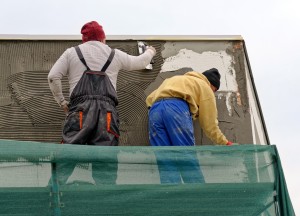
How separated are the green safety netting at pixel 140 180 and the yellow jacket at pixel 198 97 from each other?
127 centimetres

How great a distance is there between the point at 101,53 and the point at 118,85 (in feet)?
4.50

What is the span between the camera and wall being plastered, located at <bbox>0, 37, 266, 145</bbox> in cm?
783

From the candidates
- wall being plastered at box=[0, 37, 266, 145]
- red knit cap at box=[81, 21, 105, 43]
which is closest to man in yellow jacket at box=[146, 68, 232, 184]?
wall being plastered at box=[0, 37, 266, 145]

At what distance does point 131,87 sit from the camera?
8.08 meters

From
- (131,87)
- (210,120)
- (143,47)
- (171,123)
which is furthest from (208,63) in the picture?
(171,123)

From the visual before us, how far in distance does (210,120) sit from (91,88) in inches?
49.8

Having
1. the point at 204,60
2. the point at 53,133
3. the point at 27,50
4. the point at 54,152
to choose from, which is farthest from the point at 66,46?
the point at 54,152

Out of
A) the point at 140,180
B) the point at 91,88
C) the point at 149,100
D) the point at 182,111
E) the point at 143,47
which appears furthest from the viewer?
the point at 143,47

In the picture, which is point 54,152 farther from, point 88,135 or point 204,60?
point 204,60

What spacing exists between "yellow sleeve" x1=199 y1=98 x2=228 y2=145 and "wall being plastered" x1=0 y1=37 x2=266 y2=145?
2.26 feet

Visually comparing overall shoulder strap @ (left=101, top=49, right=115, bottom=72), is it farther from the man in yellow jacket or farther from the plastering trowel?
the plastering trowel

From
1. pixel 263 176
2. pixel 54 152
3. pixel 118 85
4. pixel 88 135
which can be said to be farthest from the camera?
pixel 118 85

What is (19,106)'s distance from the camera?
7871mm

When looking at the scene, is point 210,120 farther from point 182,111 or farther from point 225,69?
point 225,69
